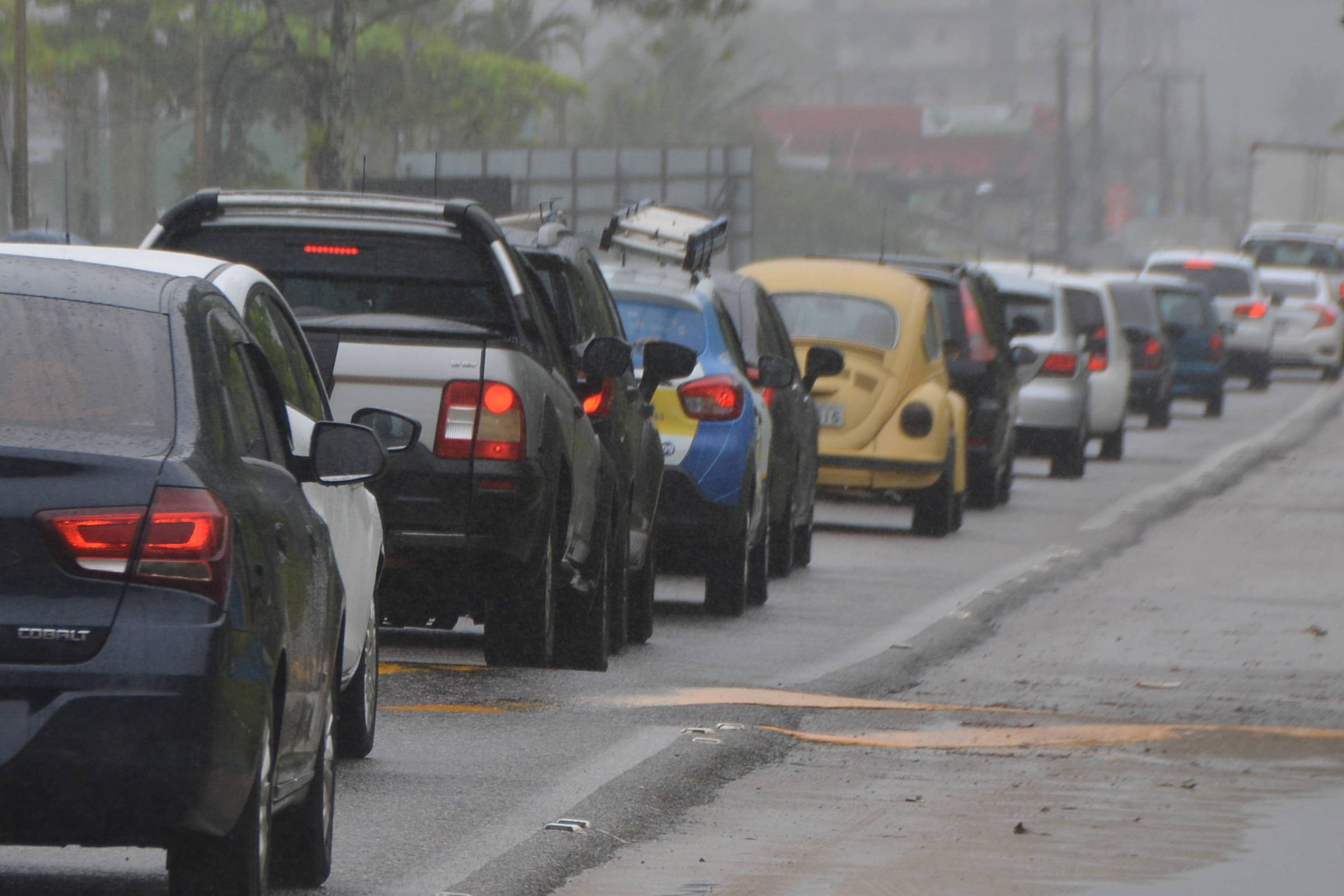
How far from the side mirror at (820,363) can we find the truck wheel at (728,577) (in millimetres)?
2498

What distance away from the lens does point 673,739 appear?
8781 millimetres

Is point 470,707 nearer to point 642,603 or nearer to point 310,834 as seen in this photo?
point 642,603

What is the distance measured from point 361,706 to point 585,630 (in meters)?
2.80

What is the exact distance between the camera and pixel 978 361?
66.0ft

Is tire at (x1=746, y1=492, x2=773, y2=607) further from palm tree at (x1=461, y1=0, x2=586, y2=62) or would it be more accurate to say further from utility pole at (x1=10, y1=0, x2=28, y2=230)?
palm tree at (x1=461, y1=0, x2=586, y2=62)

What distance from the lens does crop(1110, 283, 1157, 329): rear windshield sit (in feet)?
104

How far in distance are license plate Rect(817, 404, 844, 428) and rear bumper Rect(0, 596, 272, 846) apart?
13.0 metres

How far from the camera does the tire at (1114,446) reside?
27.5 metres

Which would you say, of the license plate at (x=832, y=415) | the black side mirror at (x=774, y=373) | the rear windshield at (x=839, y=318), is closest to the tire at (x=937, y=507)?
the license plate at (x=832, y=415)

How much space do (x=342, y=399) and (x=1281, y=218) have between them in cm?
5970

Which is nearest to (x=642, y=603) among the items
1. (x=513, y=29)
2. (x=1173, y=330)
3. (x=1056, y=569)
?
(x=1056, y=569)

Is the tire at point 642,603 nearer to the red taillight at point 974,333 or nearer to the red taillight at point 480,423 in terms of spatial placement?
the red taillight at point 480,423

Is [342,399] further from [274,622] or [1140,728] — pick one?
[274,622]

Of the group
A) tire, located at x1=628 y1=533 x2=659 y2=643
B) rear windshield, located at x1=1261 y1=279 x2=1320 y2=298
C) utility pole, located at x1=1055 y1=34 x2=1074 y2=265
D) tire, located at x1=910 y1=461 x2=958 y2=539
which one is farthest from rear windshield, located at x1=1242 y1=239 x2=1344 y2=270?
tire, located at x1=628 y1=533 x2=659 y2=643
